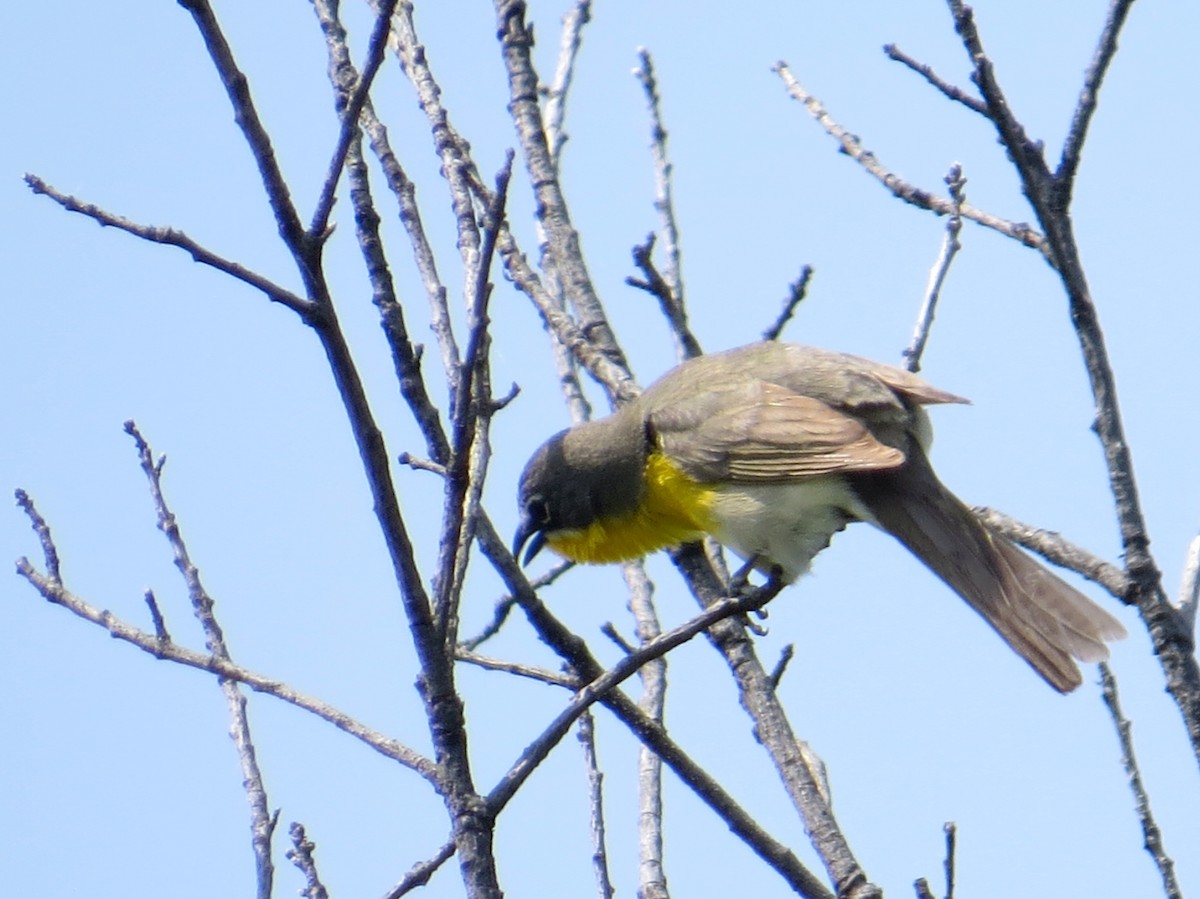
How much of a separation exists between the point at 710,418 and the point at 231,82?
12.7 feet

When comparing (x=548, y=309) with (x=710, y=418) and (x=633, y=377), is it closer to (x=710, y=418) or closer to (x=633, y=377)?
(x=633, y=377)

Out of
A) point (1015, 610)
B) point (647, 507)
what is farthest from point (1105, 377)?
point (647, 507)

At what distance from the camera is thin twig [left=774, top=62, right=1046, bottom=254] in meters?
3.47

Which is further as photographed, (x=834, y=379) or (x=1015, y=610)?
(x=834, y=379)

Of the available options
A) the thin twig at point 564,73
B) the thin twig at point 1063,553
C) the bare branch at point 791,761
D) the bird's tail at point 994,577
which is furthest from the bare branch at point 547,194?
the thin twig at point 1063,553

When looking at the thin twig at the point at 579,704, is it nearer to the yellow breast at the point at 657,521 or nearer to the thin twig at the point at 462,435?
the thin twig at the point at 462,435

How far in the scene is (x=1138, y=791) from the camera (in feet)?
11.3

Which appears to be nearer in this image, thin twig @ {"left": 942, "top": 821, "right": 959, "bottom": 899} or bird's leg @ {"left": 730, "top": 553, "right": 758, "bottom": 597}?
thin twig @ {"left": 942, "top": 821, "right": 959, "bottom": 899}

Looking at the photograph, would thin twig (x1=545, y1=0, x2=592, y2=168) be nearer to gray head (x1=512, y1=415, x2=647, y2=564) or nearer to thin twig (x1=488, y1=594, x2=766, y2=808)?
gray head (x1=512, y1=415, x2=647, y2=564)

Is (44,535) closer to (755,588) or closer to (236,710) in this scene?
(236,710)

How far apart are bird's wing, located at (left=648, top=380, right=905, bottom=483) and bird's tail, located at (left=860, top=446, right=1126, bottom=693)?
0.21 meters

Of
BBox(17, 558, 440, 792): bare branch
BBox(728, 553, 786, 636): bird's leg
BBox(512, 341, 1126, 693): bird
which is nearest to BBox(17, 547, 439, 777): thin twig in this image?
BBox(17, 558, 440, 792): bare branch

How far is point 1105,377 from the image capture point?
3010 millimetres

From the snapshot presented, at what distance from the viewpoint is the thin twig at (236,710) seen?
347 cm
